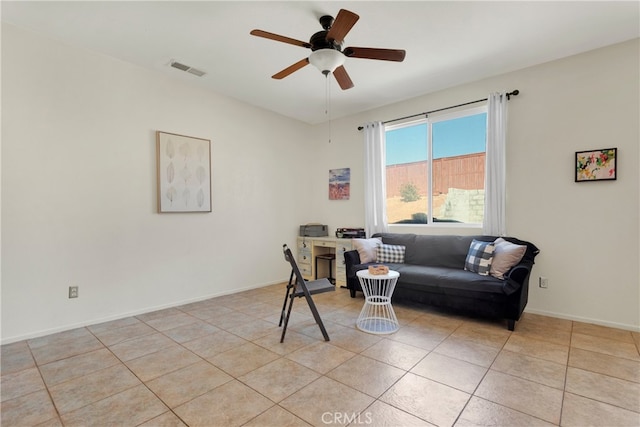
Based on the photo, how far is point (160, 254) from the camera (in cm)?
346

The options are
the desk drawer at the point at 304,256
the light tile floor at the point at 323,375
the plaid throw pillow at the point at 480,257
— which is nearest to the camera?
the light tile floor at the point at 323,375

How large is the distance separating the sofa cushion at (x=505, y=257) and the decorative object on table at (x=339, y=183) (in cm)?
241

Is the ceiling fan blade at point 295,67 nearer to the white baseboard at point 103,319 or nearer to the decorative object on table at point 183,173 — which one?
the decorative object on table at point 183,173

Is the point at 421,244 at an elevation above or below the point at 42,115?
below

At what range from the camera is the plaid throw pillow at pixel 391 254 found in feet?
12.6

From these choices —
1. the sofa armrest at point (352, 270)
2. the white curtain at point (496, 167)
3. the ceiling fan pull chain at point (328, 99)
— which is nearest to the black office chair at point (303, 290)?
the sofa armrest at point (352, 270)

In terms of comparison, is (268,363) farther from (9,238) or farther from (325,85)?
(325,85)

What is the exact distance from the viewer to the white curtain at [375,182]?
434cm

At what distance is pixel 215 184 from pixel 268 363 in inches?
101

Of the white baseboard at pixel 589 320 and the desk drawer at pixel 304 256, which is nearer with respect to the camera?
the white baseboard at pixel 589 320

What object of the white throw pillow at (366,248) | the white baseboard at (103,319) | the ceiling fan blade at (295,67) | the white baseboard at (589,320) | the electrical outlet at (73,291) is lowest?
the white baseboard at (103,319)

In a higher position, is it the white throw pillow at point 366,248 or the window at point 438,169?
the window at point 438,169

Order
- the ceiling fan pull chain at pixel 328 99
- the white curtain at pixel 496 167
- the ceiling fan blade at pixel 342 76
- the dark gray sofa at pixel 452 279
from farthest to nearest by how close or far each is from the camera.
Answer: the ceiling fan pull chain at pixel 328 99, the white curtain at pixel 496 167, the dark gray sofa at pixel 452 279, the ceiling fan blade at pixel 342 76

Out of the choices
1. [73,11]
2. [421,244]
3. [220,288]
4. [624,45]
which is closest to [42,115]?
[73,11]
